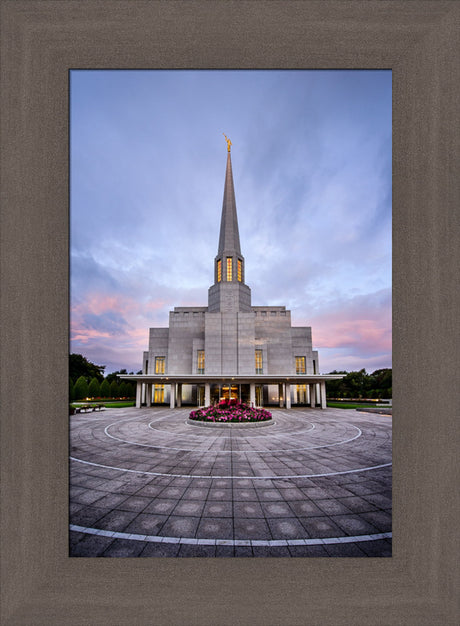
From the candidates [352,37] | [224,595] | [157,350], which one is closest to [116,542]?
[224,595]

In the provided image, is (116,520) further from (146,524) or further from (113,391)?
(113,391)

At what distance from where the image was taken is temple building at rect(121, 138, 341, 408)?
30.7 meters

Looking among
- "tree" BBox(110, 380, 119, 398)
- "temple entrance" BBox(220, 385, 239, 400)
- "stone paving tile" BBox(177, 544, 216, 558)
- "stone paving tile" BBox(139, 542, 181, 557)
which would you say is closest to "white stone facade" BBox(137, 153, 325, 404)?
"temple entrance" BBox(220, 385, 239, 400)

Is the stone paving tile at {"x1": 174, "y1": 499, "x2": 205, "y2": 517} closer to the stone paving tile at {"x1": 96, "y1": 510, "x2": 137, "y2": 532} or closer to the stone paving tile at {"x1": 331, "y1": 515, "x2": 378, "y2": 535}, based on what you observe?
the stone paving tile at {"x1": 96, "y1": 510, "x2": 137, "y2": 532}

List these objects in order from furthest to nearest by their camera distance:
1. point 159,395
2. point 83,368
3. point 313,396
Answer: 1. point 83,368
2. point 159,395
3. point 313,396

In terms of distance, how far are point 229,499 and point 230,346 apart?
87.6 ft

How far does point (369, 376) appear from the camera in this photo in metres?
43.3

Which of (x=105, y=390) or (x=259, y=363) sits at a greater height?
(x=259, y=363)

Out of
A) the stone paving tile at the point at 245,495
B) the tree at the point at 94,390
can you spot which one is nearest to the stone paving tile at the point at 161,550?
the stone paving tile at the point at 245,495

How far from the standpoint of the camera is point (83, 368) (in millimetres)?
48906

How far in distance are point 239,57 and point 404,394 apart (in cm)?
440

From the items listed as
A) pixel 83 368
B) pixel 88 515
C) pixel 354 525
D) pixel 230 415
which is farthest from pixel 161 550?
pixel 83 368

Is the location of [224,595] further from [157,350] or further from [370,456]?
[157,350]

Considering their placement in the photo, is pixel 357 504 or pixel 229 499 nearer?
pixel 357 504
